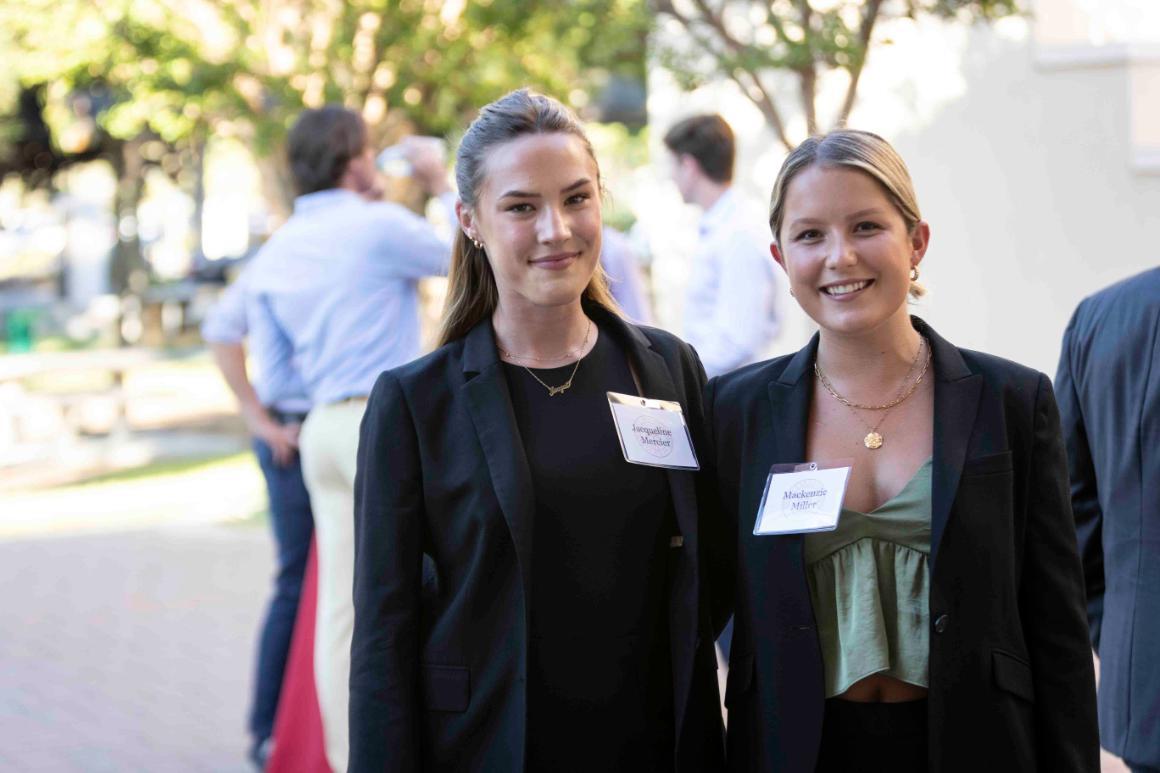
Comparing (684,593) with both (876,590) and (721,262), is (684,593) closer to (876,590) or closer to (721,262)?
(876,590)

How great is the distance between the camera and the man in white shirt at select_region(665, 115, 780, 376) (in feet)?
19.5

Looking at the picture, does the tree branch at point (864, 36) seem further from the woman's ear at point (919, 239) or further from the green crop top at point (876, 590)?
the green crop top at point (876, 590)

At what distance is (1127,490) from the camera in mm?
2914

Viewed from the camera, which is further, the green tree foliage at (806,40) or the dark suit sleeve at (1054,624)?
the green tree foliage at (806,40)

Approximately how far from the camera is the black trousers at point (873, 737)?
2527 millimetres

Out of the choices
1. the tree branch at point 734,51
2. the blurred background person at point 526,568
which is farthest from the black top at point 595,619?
the tree branch at point 734,51

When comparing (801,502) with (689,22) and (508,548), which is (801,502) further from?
(689,22)

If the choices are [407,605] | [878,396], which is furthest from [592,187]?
[407,605]

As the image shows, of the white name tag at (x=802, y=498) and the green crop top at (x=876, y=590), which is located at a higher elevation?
the white name tag at (x=802, y=498)

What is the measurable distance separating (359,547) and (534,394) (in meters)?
0.43

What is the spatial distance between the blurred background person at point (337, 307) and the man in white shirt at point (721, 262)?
1.23m

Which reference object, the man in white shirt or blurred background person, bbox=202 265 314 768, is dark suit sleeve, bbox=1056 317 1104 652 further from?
blurred background person, bbox=202 265 314 768

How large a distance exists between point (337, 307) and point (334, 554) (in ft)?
2.74

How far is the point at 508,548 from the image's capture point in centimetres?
272
